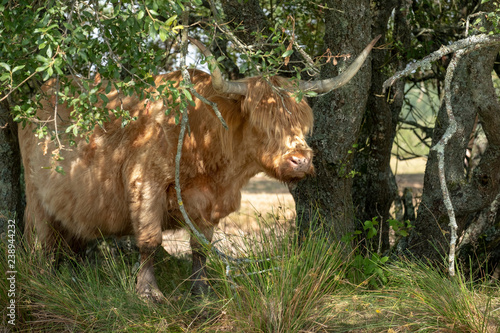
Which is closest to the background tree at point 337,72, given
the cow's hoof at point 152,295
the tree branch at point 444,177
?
the tree branch at point 444,177

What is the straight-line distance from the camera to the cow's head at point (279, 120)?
14.2 feet

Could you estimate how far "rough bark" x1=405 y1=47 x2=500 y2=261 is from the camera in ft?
16.0

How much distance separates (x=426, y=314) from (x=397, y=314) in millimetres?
217

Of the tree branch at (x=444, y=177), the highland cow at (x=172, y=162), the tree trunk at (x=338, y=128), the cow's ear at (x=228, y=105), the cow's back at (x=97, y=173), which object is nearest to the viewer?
the tree branch at (x=444, y=177)

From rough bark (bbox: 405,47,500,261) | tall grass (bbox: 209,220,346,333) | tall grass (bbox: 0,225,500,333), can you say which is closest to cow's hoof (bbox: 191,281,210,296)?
tall grass (bbox: 0,225,500,333)

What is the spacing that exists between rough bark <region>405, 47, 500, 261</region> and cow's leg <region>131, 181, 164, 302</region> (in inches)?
92.0

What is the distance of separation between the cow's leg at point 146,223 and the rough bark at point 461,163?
2.34 metres

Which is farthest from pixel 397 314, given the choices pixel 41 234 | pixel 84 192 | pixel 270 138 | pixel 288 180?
pixel 41 234

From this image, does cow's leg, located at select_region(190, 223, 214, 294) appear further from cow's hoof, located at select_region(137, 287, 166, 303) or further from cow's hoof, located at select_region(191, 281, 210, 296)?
cow's hoof, located at select_region(137, 287, 166, 303)

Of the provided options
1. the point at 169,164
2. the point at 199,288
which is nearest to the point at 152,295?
the point at 199,288

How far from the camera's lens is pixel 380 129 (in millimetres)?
5969

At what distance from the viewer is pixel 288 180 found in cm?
441

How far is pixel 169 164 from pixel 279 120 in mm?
997

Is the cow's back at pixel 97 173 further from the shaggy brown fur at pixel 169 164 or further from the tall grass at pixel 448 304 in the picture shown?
the tall grass at pixel 448 304
